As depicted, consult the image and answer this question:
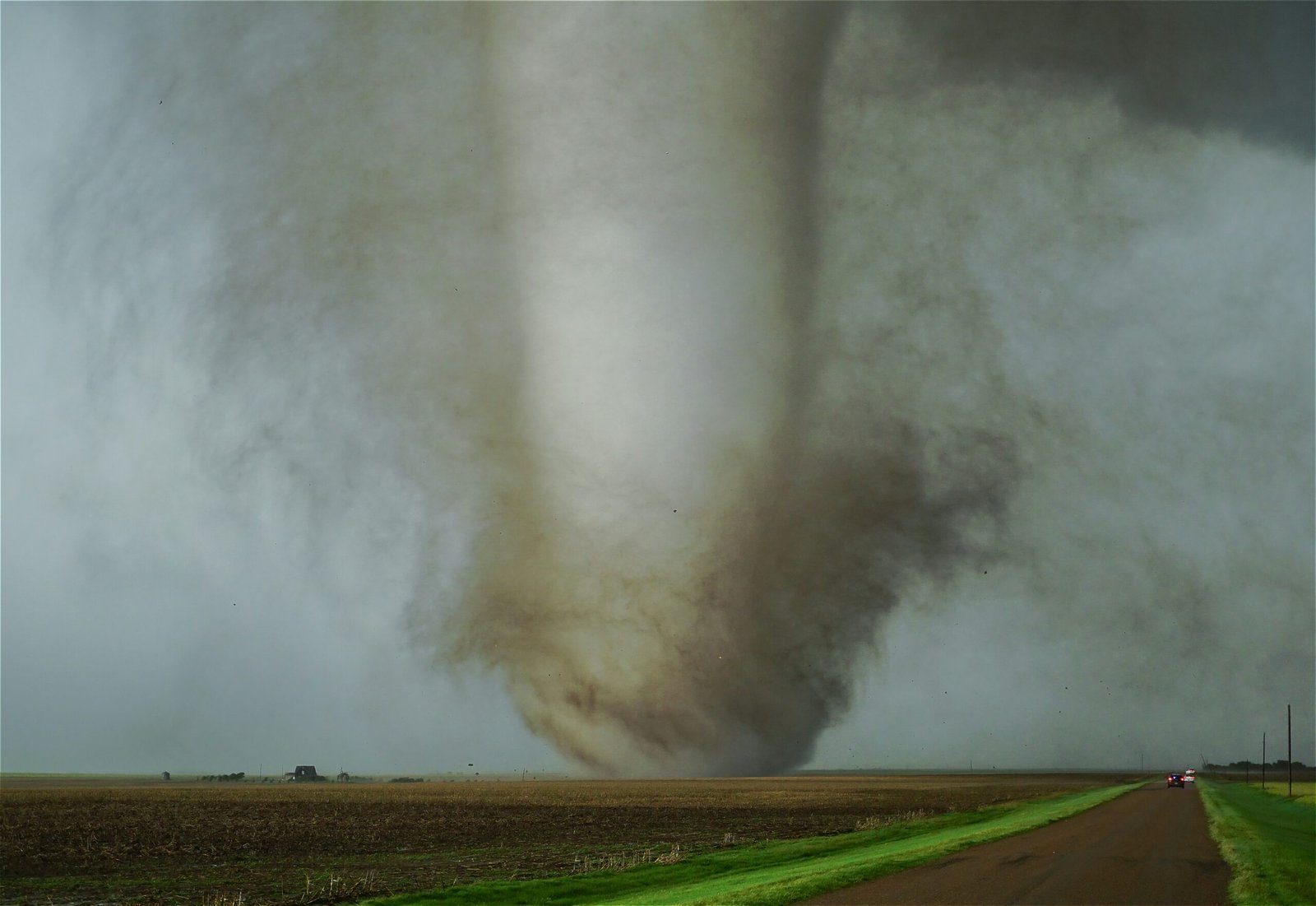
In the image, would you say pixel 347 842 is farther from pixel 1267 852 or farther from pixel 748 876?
pixel 1267 852

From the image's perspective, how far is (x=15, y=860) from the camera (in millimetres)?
44562

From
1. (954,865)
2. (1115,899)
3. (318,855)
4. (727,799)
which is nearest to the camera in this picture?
(1115,899)

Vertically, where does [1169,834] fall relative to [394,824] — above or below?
above

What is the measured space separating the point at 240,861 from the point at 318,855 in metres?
3.46

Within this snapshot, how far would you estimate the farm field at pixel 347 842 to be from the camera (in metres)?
34.8

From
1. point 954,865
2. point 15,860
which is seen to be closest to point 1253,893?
point 954,865

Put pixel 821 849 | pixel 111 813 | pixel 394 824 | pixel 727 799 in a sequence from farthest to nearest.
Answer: pixel 727 799 < pixel 111 813 < pixel 394 824 < pixel 821 849

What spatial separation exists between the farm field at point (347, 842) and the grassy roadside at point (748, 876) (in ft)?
8.61

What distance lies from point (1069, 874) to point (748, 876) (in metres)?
10.1

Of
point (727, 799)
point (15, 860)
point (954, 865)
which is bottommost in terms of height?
point (727, 799)

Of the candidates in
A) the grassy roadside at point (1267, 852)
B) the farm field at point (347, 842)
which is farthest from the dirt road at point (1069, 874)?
the farm field at point (347, 842)

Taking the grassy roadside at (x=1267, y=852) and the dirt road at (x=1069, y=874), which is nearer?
the dirt road at (x=1069, y=874)

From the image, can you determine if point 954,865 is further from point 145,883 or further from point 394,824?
point 394,824

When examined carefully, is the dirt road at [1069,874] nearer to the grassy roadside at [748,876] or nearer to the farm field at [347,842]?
the grassy roadside at [748,876]
